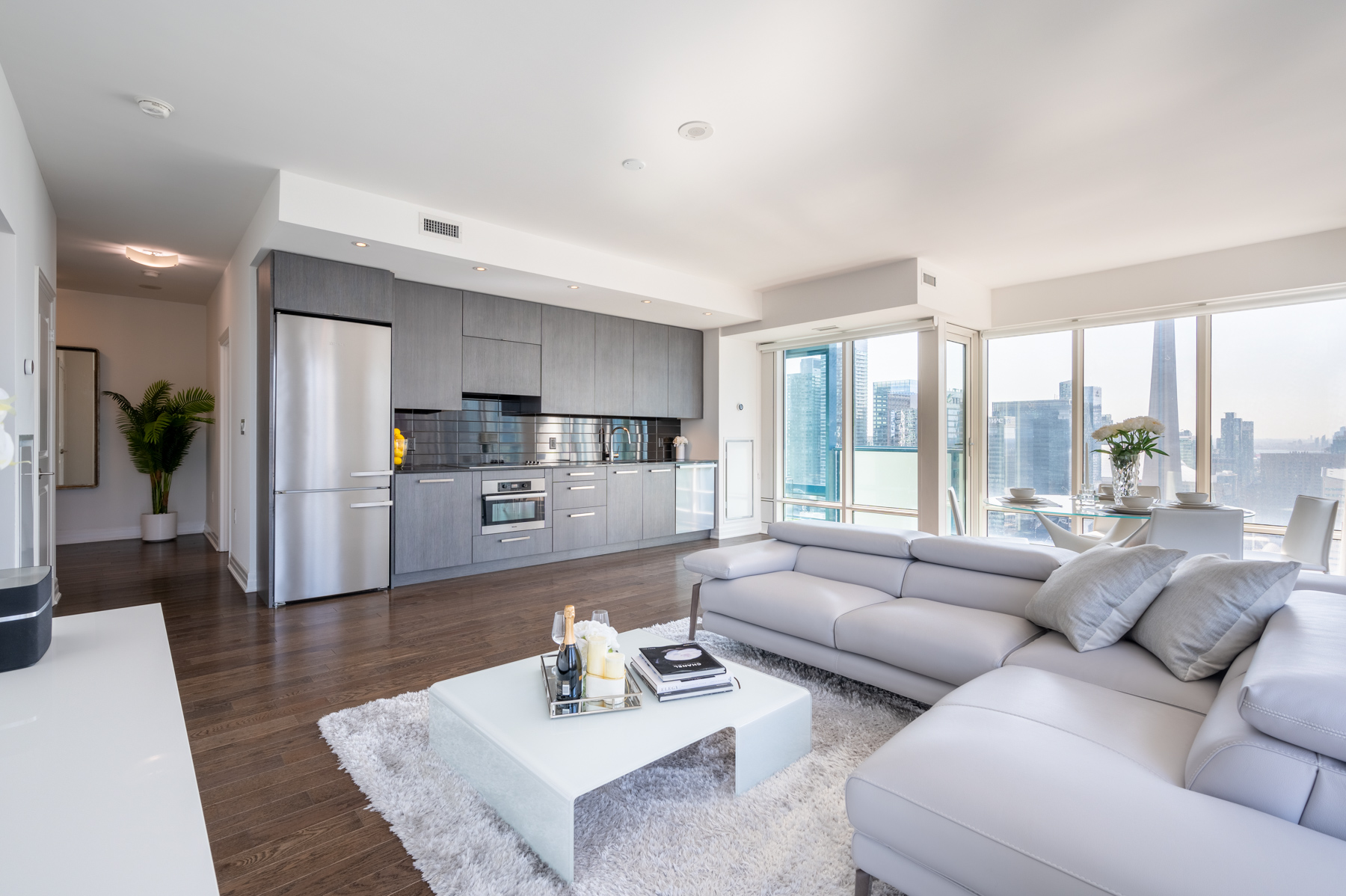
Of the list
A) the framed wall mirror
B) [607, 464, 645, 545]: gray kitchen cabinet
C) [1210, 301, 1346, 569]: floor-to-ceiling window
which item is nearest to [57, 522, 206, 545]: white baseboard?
the framed wall mirror

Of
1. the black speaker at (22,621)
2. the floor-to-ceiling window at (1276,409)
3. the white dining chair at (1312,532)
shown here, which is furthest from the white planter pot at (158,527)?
the floor-to-ceiling window at (1276,409)

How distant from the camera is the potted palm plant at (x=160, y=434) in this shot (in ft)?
21.1

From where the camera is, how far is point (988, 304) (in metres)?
6.36

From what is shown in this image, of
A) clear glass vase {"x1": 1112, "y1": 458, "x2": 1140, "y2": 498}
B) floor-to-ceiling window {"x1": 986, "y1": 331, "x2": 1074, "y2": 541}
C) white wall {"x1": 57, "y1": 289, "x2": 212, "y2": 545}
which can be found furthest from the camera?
white wall {"x1": 57, "y1": 289, "x2": 212, "y2": 545}

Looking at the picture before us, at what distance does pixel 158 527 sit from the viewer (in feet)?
21.7

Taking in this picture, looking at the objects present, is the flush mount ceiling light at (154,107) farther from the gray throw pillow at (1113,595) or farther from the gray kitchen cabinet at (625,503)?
the gray throw pillow at (1113,595)

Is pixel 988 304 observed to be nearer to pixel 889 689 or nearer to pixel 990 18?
pixel 990 18

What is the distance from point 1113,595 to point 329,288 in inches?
182

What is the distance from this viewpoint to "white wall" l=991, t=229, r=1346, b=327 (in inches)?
→ 180

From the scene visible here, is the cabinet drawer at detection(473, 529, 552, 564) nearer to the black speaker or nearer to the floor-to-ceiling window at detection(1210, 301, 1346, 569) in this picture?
the black speaker

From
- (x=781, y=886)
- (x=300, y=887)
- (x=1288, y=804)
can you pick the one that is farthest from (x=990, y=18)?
(x=300, y=887)

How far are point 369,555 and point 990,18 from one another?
15.1 ft

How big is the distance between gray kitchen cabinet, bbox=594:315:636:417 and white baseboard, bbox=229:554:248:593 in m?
3.10

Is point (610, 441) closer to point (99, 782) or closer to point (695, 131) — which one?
point (695, 131)
